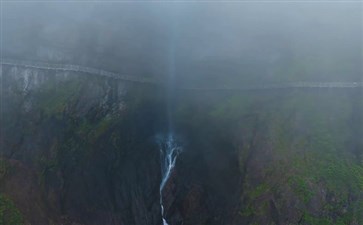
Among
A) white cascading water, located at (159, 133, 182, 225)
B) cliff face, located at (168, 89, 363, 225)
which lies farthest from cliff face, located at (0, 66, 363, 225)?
white cascading water, located at (159, 133, 182, 225)

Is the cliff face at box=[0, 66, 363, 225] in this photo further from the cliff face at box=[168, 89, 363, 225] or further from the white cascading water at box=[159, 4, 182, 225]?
the white cascading water at box=[159, 4, 182, 225]

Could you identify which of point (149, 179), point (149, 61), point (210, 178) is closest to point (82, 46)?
point (149, 61)

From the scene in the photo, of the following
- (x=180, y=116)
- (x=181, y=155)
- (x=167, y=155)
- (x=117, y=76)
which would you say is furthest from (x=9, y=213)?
(x=180, y=116)

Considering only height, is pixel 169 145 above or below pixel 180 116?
below

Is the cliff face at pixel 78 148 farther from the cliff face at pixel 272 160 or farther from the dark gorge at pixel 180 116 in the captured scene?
the cliff face at pixel 272 160

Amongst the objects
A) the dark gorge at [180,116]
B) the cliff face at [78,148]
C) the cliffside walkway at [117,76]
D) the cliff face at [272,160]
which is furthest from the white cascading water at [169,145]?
the cliffside walkway at [117,76]

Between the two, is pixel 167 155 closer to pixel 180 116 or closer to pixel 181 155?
pixel 181 155

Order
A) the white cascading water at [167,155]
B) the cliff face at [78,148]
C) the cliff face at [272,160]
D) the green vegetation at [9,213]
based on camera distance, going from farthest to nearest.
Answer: the white cascading water at [167,155]
the cliff face at [78,148]
the cliff face at [272,160]
the green vegetation at [9,213]

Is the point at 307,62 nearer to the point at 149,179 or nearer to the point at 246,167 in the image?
the point at 246,167
